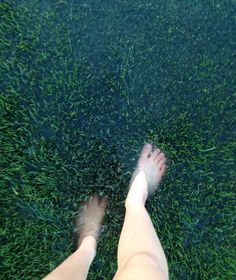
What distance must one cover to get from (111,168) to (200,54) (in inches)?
33.7

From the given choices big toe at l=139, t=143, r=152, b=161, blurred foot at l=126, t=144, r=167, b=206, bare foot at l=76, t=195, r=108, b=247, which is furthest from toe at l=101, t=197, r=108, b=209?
big toe at l=139, t=143, r=152, b=161

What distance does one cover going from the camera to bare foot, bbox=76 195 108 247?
245 centimetres

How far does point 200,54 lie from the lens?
99.3 inches

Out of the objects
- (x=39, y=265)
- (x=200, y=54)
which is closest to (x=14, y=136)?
(x=39, y=265)

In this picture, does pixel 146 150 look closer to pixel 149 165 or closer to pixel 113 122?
pixel 149 165

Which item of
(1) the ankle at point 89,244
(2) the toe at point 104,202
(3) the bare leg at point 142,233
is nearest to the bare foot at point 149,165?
(3) the bare leg at point 142,233

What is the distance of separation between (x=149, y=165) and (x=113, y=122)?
12.9 inches

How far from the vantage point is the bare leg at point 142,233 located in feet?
5.63

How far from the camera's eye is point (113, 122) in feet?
8.13

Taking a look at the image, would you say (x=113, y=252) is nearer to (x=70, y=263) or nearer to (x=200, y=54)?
(x=70, y=263)

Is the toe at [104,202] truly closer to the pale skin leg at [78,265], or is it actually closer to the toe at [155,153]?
the pale skin leg at [78,265]

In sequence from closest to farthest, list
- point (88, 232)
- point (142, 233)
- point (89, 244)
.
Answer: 1. point (142, 233)
2. point (89, 244)
3. point (88, 232)

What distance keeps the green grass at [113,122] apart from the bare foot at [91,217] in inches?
1.6

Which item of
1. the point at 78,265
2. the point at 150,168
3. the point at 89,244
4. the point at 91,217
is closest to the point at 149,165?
the point at 150,168
